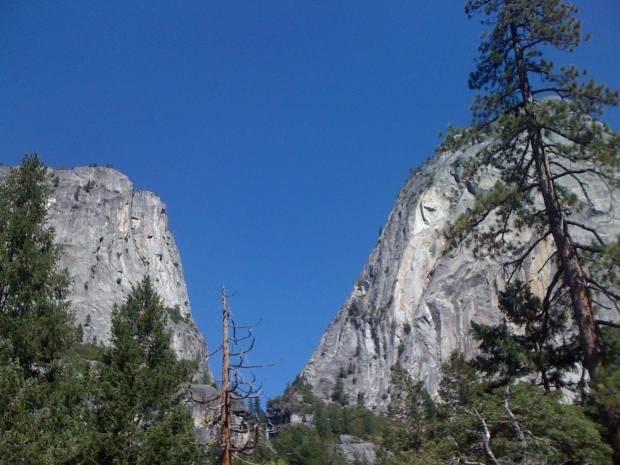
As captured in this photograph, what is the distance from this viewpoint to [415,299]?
389 ft

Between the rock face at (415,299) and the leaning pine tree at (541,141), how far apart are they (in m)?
80.9

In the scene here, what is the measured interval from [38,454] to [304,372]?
381ft

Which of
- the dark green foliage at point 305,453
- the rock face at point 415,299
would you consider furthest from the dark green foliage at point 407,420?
the rock face at point 415,299

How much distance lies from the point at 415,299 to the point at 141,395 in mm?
104034

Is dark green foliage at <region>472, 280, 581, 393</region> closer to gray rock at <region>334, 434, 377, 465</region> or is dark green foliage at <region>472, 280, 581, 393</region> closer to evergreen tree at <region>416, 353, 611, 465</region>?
evergreen tree at <region>416, 353, 611, 465</region>

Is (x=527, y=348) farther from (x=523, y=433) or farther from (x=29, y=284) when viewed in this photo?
(x=29, y=284)

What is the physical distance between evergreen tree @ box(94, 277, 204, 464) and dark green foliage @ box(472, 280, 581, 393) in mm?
10100

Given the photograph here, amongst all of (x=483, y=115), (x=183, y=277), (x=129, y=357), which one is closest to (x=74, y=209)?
(x=183, y=277)

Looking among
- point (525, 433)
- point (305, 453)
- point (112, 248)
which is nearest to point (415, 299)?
point (112, 248)

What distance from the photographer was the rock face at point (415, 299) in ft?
334

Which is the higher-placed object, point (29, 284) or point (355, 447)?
point (355, 447)

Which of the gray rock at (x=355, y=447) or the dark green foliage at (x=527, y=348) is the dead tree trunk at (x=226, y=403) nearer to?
the dark green foliage at (x=527, y=348)

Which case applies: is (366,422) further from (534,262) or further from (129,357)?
(129,357)

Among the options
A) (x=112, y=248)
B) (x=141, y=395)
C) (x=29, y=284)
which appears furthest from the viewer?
(x=112, y=248)
